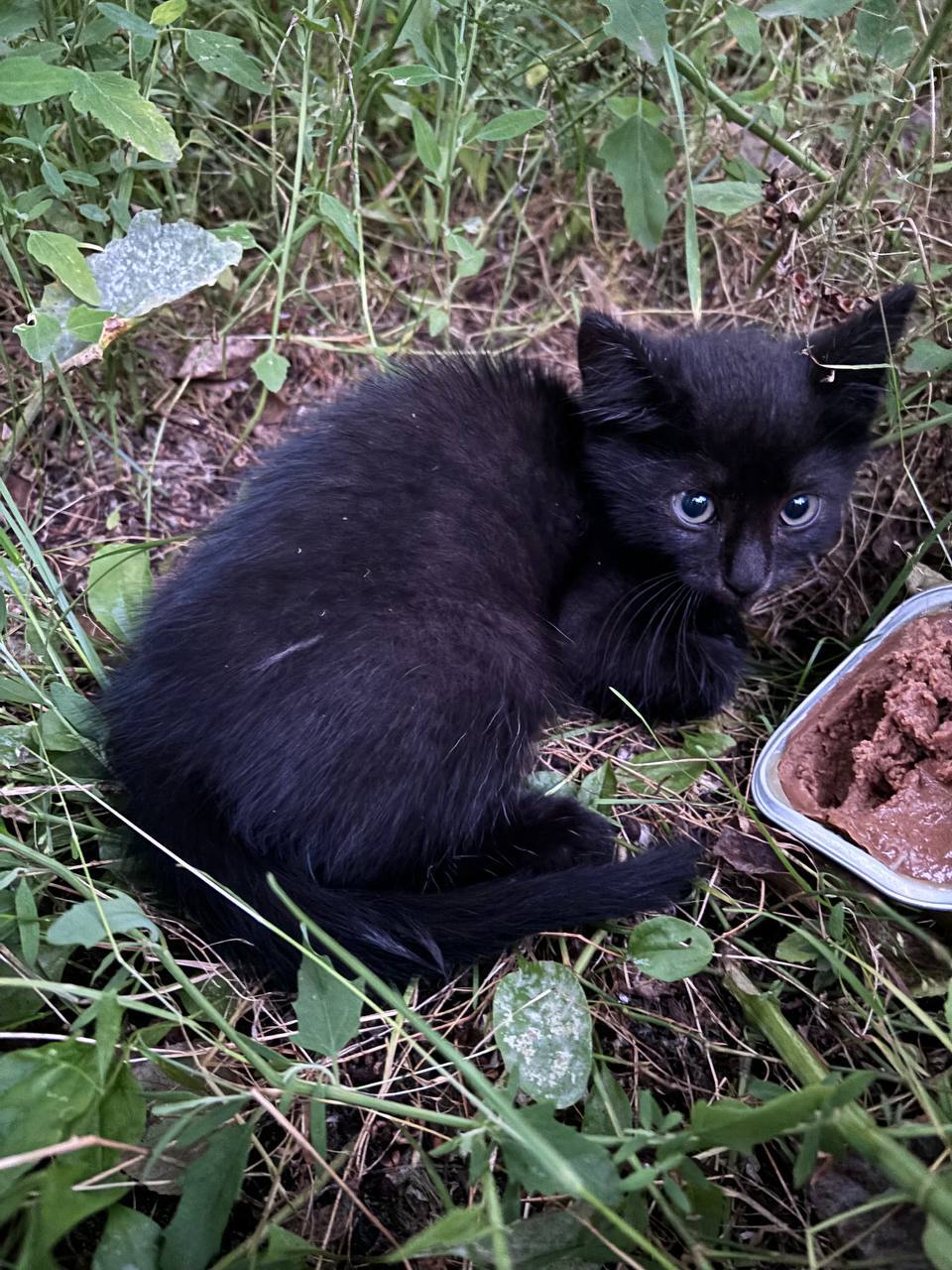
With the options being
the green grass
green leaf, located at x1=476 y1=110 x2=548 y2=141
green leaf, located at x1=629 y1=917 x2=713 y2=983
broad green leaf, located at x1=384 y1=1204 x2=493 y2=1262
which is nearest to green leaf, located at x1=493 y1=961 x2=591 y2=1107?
the green grass

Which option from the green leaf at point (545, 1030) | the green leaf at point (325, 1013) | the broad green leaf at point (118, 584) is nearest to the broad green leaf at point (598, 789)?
the green leaf at point (545, 1030)

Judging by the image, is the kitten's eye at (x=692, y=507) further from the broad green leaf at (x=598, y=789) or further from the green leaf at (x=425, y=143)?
the green leaf at (x=425, y=143)

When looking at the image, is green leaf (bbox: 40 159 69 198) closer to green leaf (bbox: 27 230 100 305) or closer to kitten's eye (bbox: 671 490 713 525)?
green leaf (bbox: 27 230 100 305)

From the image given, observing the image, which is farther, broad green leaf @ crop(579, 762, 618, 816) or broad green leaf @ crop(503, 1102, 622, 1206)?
broad green leaf @ crop(579, 762, 618, 816)

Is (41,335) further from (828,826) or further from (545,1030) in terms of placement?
(828,826)

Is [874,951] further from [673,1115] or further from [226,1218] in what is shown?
[226,1218]
